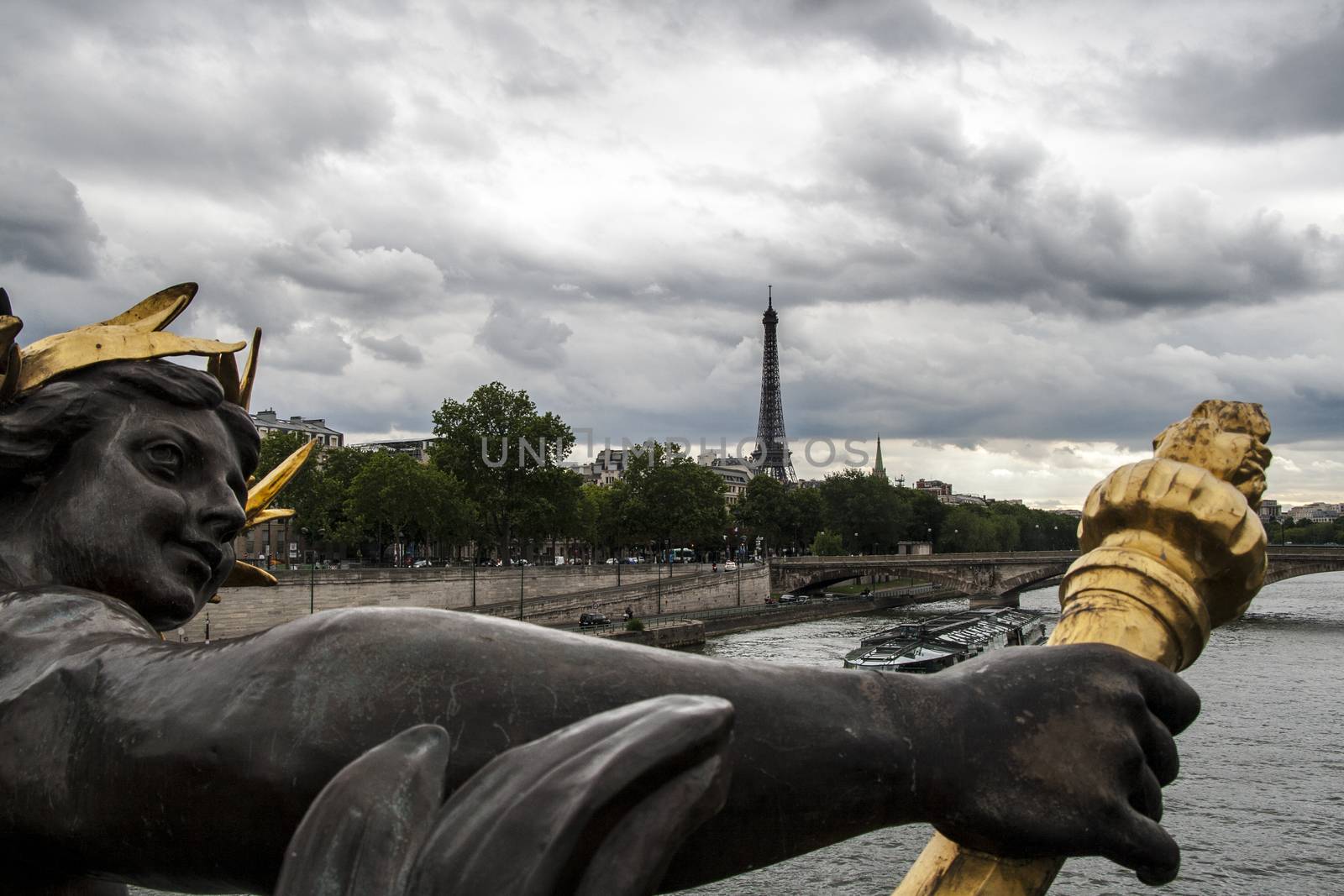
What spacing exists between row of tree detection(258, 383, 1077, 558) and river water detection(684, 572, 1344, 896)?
19.8 metres

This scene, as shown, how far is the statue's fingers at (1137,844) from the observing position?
3.81 feet

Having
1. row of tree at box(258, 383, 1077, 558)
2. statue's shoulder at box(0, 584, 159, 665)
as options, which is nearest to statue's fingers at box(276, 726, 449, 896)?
statue's shoulder at box(0, 584, 159, 665)

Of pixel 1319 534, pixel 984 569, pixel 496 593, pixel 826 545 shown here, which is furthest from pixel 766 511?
pixel 1319 534

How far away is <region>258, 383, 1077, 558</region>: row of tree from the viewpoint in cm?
4712

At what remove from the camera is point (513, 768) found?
3.00 feet

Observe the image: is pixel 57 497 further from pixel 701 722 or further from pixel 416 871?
pixel 701 722

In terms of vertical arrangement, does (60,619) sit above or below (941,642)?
above

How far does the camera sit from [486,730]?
3.23 ft

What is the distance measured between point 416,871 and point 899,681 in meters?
0.55

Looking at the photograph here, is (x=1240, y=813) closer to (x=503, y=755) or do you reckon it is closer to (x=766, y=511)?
(x=503, y=755)

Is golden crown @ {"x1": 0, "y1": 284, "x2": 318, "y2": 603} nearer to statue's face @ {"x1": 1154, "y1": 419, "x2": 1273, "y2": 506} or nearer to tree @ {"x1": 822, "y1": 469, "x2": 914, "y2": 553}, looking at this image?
statue's face @ {"x1": 1154, "y1": 419, "x2": 1273, "y2": 506}

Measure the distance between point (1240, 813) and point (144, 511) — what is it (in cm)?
1762

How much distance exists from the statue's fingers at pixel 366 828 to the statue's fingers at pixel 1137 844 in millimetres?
715

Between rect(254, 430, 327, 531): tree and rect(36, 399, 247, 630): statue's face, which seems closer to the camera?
rect(36, 399, 247, 630): statue's face
